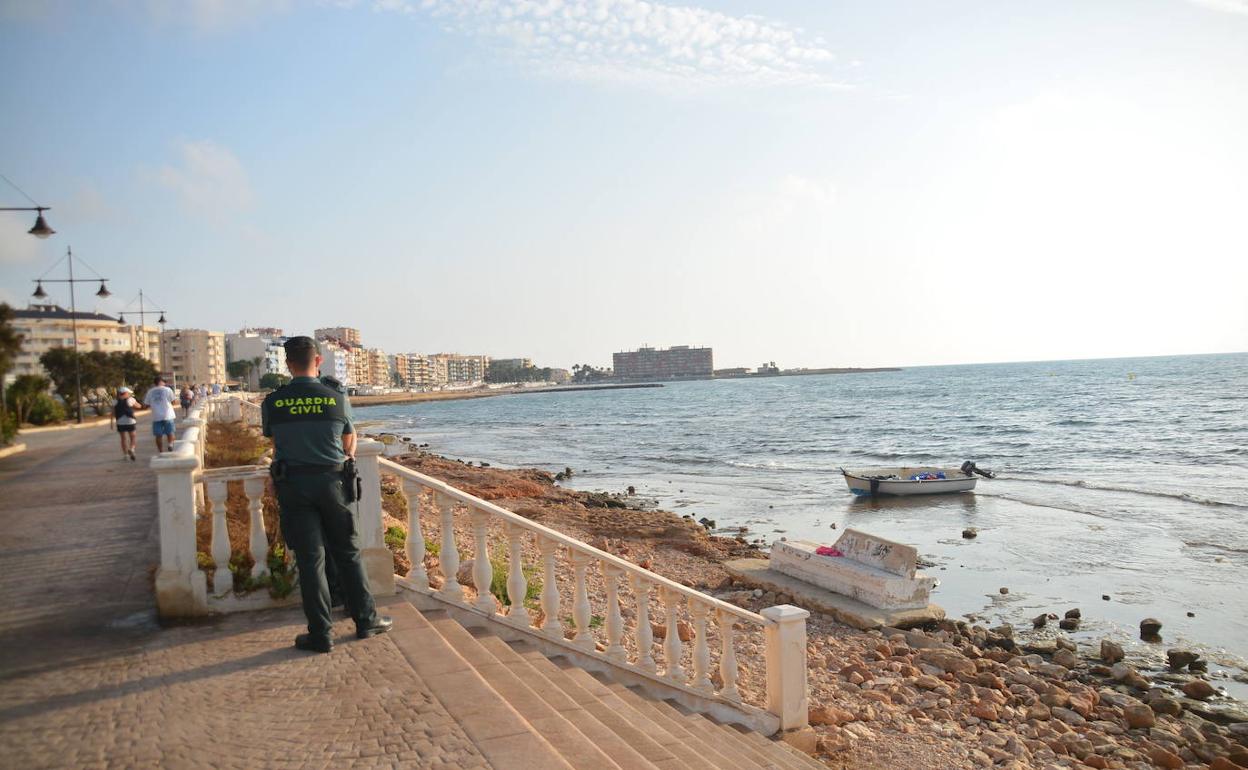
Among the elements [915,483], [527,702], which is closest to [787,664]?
[527,702]

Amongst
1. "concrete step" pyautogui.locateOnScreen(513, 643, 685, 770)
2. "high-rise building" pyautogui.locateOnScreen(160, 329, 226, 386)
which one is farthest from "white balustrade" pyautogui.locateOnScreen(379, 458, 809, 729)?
"high-rise building" pyautogui.locateOnScreen(160, 329, 226, 386)

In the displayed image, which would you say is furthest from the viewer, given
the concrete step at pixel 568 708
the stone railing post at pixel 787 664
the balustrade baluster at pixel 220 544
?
the stone railing post at pixel 787 664

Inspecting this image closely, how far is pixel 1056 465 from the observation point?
3106cm

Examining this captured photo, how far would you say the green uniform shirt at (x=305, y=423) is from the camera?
477 centimetres

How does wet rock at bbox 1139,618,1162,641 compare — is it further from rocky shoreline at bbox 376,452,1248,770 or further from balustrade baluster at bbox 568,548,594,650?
balustrade baluster at bbox 568,548,594,650

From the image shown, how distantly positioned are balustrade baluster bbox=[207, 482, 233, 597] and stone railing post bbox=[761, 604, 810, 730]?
148 inches

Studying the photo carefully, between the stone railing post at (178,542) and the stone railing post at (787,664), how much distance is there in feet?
12.8

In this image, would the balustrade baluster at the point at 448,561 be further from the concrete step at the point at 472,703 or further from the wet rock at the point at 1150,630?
the wet rock at the point at 1150,630

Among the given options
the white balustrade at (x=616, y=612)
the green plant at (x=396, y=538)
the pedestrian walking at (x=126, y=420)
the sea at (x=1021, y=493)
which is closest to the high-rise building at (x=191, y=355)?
the sea at (x=1021, y=493)

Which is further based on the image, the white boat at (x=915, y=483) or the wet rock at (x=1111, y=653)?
the white boat at (x=915, y=483)

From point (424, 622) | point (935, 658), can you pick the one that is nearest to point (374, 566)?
point (424, 622)

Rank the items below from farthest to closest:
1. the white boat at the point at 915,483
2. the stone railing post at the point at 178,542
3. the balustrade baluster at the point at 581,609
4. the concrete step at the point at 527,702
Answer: the white boat at the point at 915,483 < the balustrade baluster at the point at 581,609 < the stone railing post at the point at 178,542 < the concrete step at the point at 527,702

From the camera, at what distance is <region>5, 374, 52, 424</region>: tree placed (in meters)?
31.7

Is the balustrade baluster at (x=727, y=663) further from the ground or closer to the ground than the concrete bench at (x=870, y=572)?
further from the ground
